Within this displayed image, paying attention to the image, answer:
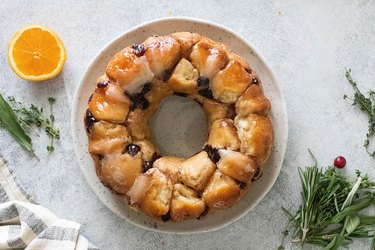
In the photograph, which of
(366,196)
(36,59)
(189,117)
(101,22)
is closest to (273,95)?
(189,117)

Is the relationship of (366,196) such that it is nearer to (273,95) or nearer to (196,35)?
(273,95)

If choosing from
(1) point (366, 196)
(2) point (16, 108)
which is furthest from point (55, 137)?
(1) point (366, 196)

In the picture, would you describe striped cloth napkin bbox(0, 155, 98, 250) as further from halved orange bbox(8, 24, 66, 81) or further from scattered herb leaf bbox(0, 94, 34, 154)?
halved orange bbox(8, 24, 66, 81)

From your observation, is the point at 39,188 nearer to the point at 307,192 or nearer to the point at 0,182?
the point at 0,182

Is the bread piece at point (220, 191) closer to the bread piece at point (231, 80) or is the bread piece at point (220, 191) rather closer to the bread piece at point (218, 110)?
the bread piece at point (218, 110)

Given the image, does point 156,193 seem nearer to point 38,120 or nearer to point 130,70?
point 130,70

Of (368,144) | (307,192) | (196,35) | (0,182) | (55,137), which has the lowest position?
(0,182)

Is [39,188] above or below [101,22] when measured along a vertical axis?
below

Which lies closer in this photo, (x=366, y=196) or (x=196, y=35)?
(x=196, y=35)
